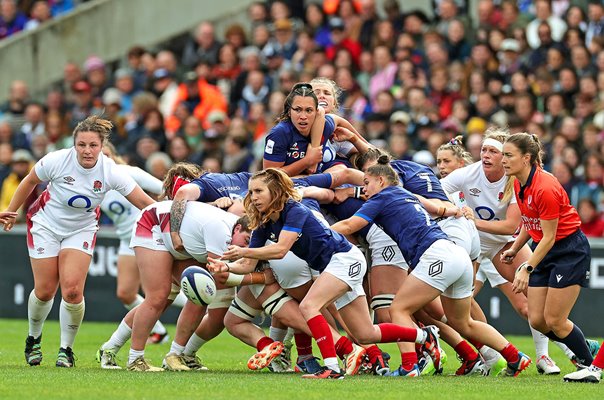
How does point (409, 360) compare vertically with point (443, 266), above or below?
below

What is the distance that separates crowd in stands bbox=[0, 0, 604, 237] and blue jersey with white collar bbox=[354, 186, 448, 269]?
5.88 metres

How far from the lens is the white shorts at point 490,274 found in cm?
1335

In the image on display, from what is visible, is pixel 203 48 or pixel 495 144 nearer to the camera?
pixel 495 144

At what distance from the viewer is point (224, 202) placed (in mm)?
11945

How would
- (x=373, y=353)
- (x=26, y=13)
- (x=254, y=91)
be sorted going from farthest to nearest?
(x=26, y=13) < (x=254, y=91) < (x=373, y=353)

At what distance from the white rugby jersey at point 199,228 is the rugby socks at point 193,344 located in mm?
750

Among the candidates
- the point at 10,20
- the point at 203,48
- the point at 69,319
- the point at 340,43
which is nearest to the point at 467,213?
the point at 69,319

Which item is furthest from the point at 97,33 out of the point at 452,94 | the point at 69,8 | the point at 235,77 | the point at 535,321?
the point at 535,321

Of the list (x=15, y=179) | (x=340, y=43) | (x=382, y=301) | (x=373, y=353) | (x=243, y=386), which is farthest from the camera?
(x=340, y=43)

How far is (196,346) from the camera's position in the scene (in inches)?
477

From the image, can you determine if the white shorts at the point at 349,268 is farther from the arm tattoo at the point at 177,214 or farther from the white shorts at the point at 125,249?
the white shorts at the point at 125,249

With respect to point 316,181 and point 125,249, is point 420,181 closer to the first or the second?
point 316,181

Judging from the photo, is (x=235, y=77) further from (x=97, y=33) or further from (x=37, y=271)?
(x=37, y=271)

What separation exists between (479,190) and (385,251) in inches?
48.3
